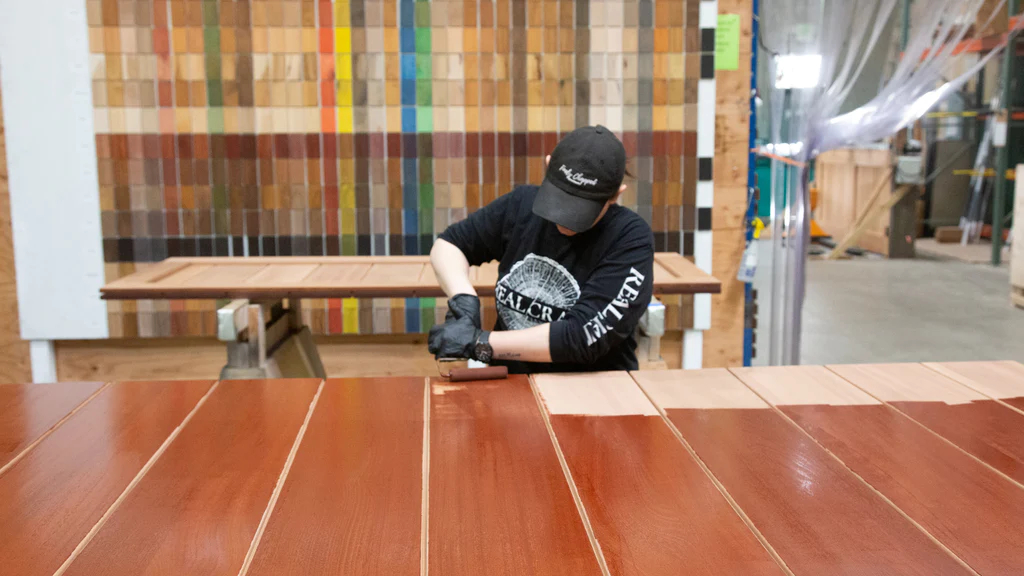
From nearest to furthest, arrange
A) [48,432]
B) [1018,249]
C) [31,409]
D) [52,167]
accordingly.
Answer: [48,432], [31,409], [52,167], [1018,249]

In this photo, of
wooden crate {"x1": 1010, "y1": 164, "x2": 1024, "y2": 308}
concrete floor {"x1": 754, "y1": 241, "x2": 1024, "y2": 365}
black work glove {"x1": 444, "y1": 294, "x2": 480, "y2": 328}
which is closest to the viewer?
black work glove {"x1": 444, "y1": 294, "x2": 480, "y2": 328}

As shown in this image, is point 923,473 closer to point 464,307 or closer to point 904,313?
point 464,307

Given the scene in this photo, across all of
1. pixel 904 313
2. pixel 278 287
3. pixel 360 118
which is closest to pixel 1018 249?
pixel 904 313

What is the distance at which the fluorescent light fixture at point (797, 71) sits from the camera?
308cm

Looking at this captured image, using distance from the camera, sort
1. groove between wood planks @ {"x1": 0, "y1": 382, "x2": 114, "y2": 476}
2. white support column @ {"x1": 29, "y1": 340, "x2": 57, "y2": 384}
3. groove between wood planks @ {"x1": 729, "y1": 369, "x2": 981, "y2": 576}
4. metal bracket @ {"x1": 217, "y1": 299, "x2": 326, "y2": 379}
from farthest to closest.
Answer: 1. white support column @ {"x1": 29, "y1": 340, "x2": 57, "y2": 384}
2. metal bracket @ {"x1": 217, "y1": 299, "x2": 326, "y2": 379}
3. groove between wood planks @ {"x1": 0, "y1": 382, "x2": 114, "y2": 476}
4. groove between wood planks @ {"x1": 729, "y1": 369, "x2": 981, "y2": 576}

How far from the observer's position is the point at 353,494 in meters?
1.14

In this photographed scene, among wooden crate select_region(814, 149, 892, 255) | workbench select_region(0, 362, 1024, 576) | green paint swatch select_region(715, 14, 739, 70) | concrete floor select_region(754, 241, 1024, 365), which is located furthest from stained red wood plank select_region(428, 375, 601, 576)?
wooden crate select_region(814, 149, 892, 255)

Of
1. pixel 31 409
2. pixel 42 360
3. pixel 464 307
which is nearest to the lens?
pixel 31 409

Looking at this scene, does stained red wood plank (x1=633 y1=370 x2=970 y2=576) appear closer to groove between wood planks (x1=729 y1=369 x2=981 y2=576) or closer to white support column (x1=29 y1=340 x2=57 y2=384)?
groove between wood planks (x1=729 y1=369 x2=981 y2=576)

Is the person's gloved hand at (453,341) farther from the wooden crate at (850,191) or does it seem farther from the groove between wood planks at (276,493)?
the wooden crate at (850,191)

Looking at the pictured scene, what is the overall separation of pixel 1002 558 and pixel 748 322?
7.76 feet

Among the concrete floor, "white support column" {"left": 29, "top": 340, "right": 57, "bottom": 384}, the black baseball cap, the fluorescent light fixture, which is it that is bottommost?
the concrete floor

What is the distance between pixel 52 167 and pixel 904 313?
4.61 meters

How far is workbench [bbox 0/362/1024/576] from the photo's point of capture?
3.20 feet
